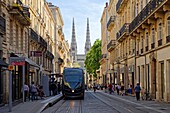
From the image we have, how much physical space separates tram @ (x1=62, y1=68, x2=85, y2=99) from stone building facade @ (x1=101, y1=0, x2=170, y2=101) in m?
6.58

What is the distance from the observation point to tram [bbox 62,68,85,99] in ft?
129

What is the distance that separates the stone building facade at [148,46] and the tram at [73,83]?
658cm

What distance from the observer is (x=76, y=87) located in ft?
129

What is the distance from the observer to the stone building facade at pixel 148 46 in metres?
30.8

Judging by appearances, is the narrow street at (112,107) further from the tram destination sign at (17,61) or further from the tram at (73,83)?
the tram at (73,83)

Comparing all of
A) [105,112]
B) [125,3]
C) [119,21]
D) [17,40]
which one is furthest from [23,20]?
[119,21]

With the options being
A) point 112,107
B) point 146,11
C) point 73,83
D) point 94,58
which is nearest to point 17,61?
point 112,107

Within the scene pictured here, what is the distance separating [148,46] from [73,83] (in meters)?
8.43

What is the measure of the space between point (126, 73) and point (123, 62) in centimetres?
280

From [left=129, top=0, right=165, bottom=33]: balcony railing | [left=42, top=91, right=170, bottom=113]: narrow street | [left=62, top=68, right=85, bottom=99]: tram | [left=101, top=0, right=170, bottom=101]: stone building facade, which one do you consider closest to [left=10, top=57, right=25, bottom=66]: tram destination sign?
[left=42, top=91, right=170, bottom=113]: narrow street

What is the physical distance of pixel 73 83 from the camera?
3947 cm

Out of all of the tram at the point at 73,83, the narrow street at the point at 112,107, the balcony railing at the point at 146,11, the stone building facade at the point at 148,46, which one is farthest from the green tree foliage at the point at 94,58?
the narrow street at the point at 112,107

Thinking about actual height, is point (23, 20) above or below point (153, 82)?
above

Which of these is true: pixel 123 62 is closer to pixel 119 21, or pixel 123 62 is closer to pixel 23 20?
pixel 119 21
